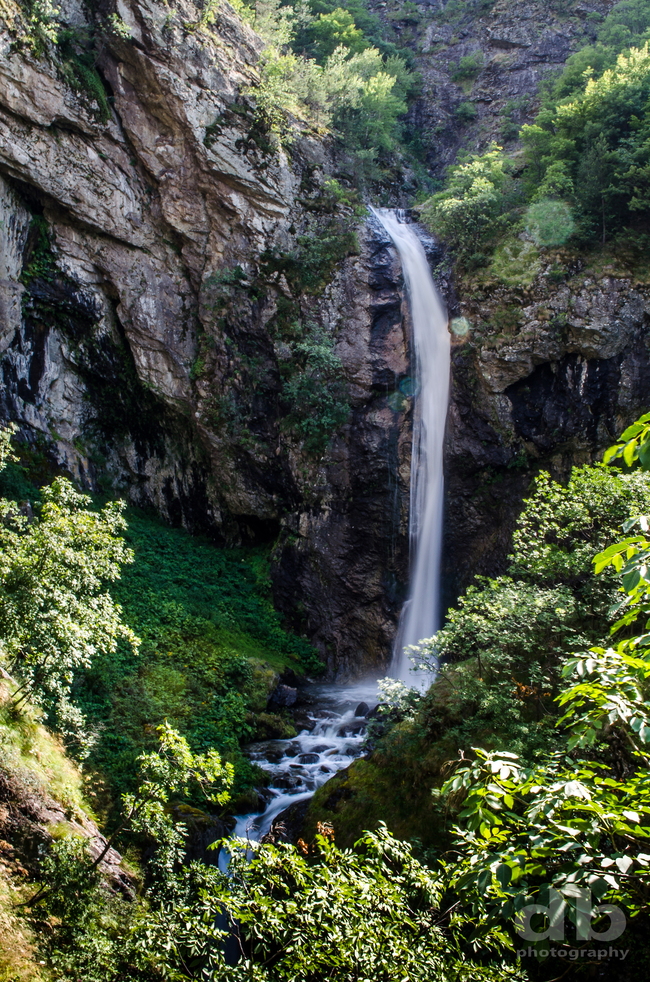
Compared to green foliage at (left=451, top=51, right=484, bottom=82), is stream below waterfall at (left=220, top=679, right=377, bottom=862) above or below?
below

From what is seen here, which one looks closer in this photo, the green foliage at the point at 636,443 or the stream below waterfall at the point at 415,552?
the green foliage at the point at 636,443

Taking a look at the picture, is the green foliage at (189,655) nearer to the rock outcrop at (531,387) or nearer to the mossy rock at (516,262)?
the rock outcrop at (531,387)

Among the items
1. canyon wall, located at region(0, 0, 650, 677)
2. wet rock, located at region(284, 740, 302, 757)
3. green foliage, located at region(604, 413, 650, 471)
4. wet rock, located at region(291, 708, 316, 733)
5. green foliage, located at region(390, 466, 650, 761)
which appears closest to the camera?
green foliage, located at region(604, 413, 650, 471)

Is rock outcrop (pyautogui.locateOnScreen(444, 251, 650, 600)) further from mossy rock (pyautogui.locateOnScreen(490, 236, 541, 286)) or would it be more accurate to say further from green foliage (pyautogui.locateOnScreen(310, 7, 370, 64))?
green foliage (pyautogui.locateOnScreen(310, 7, 370, 64))

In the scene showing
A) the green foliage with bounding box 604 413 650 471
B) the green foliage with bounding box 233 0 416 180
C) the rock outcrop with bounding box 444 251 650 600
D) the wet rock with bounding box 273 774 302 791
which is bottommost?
the wet rock with bounding box 273 774 302 791

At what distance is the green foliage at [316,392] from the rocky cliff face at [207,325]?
0.37 meters

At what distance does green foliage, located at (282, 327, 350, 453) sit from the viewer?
606 inches

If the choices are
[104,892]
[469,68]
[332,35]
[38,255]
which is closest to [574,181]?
[38,255]

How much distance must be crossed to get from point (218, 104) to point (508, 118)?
14759 millimetres

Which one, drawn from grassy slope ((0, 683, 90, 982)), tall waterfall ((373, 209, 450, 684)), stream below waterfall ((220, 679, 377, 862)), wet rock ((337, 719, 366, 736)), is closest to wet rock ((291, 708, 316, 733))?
stream below waterfall ((220, 679, 377, 862))

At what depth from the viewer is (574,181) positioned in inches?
591

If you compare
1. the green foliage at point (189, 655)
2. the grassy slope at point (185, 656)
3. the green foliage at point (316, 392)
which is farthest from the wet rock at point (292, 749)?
the green foliage at point (316, 392)

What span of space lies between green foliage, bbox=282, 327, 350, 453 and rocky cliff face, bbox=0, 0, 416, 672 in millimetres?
374

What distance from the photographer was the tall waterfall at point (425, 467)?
14.4 m
